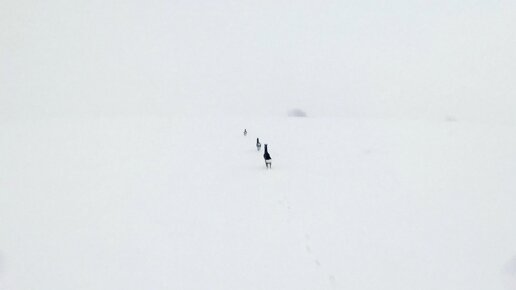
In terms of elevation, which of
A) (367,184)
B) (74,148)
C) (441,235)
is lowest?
(441,235)

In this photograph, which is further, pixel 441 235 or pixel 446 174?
pixel 446 174

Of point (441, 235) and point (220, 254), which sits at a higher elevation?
point (441, 235)

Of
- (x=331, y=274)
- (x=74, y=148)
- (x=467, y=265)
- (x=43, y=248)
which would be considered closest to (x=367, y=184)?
(x=467, y=265)

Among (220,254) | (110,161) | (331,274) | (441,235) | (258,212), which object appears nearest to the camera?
(331,274)

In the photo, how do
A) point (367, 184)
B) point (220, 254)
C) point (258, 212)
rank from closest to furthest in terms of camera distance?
point (220, 254) < point (258, 212) < point (367, 184)

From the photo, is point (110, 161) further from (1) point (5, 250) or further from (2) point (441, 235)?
(2) point (441, 235)

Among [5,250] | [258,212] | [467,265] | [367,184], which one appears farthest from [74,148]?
[467,265]
